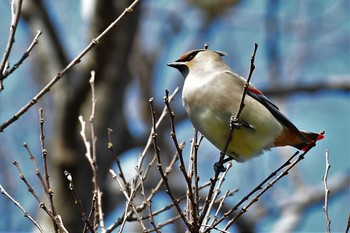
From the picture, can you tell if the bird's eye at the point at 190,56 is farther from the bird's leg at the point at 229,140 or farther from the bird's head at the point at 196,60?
the bird's leg at the point at 229,140

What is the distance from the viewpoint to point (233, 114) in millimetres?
4109

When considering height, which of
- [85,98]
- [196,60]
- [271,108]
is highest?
[85,98]

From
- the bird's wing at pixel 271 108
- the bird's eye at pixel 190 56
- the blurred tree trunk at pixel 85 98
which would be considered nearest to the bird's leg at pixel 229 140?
the bird's wing at pixel 271 108

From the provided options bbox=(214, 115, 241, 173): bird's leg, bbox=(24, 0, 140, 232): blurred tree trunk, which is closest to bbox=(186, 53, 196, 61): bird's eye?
bbox=(214, 115, 241, 173): bird's leg

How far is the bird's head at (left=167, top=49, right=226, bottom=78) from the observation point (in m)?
4.70

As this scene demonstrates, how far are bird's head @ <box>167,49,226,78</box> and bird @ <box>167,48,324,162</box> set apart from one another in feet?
0.33

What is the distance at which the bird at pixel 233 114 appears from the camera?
412 centimetres

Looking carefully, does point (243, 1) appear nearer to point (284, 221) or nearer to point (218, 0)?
point (218, 0)

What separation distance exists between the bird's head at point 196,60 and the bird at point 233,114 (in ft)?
0.33

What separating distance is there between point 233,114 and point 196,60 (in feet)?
2.62

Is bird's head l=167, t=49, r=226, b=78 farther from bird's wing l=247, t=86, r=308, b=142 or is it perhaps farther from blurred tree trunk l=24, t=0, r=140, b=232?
blurred tree trunk l=24, t=0, r=140, b=232

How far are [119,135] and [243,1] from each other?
4275 millimetres

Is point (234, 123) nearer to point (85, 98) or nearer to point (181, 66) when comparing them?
point (181, 66)

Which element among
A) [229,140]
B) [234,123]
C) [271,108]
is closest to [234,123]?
[234,123]
